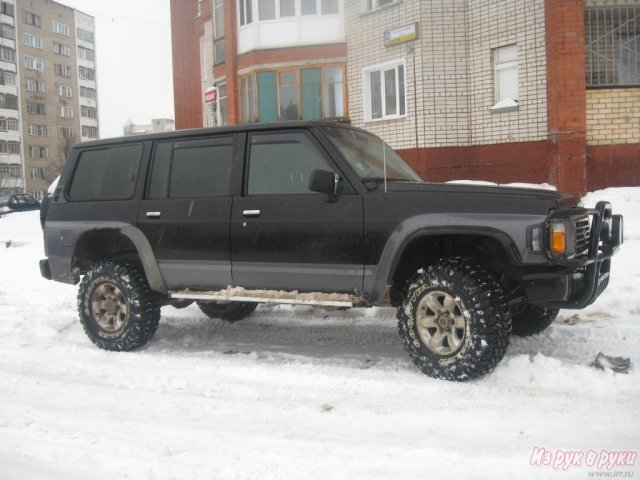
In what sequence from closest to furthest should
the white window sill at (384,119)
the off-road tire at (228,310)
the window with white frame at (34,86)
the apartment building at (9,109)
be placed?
the off-road tire at (228,310)
the white window sill at (384,119)
the apartment building at (9,109)
the window with white frame at (34,86)

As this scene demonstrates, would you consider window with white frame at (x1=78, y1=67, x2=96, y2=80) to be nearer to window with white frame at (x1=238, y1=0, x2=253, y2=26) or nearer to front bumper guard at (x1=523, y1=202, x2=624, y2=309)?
window with white frame at (x1=238, y1=0, x2=253, y2=26)

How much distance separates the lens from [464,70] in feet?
47.2

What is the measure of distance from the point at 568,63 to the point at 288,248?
9815mm

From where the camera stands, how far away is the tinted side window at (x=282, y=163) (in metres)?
4.71

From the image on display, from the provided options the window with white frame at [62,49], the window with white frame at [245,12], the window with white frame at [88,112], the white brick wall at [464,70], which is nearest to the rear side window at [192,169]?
the white brick wall at [464,70]

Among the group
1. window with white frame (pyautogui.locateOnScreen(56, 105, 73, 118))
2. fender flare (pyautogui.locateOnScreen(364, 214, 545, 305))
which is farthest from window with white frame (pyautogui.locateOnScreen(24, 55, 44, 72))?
fender flare (pyautogui.locateOnScreen(364, 214, 545, 305))

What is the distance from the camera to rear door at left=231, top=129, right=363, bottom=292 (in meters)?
4.48

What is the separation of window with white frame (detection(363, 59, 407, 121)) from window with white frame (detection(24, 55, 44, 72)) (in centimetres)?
6894

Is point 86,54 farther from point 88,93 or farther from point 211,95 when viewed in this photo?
point 211,95

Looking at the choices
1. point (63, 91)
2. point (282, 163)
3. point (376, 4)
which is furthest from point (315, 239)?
point (63, 91)

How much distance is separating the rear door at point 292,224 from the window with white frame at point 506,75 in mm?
10053

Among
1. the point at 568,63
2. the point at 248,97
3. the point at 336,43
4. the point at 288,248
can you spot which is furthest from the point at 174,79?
the point at 288,248

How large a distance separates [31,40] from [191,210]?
79.4m

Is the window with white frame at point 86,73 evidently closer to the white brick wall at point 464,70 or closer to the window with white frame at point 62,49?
the window with white frame at point 62,49
